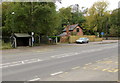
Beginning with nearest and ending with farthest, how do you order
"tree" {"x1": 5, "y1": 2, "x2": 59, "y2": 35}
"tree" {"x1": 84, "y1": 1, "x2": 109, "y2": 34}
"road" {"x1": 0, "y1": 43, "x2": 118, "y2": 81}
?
"road" {"x1": 0, "y1": 43, "x2": 118, "y2": 81} < "tree" {"x1": 5, "y1": 2, "x2": 59, "y2": 35} < "tree" {"x1": 84, "y1": 1, "x2": 109, "y2": 34}

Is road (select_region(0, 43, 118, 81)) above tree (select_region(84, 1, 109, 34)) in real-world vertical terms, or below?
below

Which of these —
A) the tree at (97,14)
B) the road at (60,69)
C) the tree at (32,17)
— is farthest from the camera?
the tree at (97,14)

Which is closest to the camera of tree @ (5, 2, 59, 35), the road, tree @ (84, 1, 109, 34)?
the road

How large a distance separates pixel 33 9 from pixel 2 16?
11.7 metres

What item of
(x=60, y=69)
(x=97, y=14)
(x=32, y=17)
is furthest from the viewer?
(x=97, y=14)

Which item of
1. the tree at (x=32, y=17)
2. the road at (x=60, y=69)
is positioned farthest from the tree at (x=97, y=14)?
the road at (x=60, y=69)

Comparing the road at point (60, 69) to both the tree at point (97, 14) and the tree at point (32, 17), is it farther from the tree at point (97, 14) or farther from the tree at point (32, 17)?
the tree at point (97, 14)

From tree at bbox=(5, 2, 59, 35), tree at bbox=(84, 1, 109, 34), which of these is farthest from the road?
tree at bbox=(84, 1, 109, 34)

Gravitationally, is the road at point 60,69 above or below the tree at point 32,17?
below

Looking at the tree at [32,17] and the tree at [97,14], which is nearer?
the tree at [32,17]

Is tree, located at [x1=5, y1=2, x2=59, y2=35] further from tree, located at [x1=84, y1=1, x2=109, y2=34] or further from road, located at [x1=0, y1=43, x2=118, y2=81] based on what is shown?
tree, located at [x1=84, y1=1, x2=109, y2=34]

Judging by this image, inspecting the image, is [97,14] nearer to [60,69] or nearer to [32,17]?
[32,17]

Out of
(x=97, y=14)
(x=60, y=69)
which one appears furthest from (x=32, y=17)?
(x=97, y=14)

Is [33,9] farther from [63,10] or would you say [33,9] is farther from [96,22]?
[96,22]
